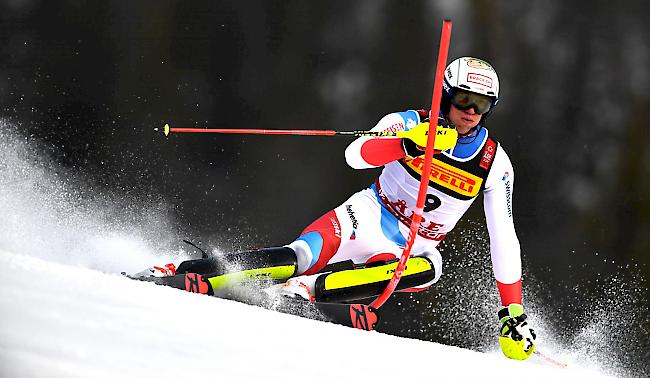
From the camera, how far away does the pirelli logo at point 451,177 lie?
312 cm

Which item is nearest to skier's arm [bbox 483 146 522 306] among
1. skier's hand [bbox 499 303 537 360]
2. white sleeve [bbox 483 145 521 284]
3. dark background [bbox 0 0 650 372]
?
white sleeve [bbox 483 145 521 284]

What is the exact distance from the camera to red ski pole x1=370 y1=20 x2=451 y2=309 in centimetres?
253

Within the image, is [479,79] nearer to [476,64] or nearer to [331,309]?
[476,64]

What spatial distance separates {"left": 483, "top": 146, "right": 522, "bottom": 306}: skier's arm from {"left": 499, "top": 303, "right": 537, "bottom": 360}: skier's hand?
0.10 metres

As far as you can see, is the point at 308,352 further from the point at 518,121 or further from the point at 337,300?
the point at 518,121

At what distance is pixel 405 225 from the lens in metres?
3.32

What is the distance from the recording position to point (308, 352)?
1.65 m

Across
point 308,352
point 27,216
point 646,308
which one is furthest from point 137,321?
point 646,308

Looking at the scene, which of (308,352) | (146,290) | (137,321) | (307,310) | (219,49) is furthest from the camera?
(219,49)

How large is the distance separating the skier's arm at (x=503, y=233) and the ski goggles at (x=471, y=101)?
0.22m

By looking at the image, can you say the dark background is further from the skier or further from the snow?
the snow

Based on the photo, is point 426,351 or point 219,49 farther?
point 219,49

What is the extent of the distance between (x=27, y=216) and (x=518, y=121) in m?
2.71

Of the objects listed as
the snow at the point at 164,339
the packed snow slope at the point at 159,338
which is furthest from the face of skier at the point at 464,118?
the packed snow slope at the point at 159,338
